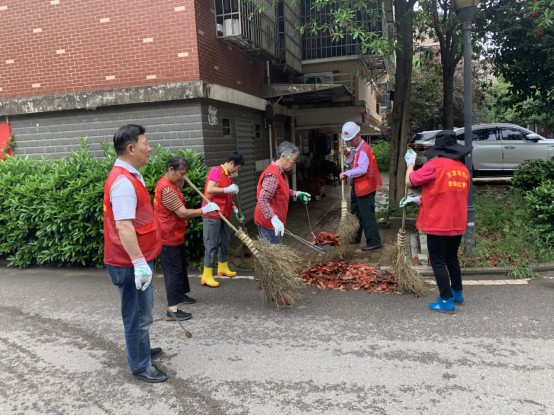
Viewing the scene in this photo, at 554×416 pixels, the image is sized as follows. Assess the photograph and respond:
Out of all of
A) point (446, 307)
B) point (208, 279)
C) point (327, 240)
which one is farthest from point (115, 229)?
point (327, 240)

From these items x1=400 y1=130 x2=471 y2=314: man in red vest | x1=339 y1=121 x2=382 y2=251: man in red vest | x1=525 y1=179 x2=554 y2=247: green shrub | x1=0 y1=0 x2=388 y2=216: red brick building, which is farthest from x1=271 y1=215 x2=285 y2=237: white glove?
x1=525 y1=179 x2=554 y2=247: green shrub

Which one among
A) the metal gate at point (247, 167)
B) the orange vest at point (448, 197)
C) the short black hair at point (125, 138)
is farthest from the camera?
the metal gate at point (247, 167)

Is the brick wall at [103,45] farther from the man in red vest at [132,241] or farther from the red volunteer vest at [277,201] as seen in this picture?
the man in red vest at [132,241]

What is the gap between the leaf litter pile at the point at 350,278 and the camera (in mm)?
5418

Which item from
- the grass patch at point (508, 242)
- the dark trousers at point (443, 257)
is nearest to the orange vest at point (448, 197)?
the dark trousers at point (443, 257)

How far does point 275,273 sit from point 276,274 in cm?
2

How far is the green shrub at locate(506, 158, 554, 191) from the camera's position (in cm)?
850

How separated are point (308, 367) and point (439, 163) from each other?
94.4 inches

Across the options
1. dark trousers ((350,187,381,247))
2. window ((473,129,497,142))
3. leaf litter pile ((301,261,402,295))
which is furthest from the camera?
window ((473,129,497,142))

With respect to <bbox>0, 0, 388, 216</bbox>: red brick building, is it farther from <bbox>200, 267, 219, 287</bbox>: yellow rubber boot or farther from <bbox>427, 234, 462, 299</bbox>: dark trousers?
<bbox>427, 234, 462, 299</bbox>: dark trousers

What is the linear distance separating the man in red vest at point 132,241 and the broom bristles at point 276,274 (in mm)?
1538

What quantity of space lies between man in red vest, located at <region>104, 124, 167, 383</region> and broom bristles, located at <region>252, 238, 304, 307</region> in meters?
1.54

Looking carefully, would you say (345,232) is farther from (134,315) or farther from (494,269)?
(134,315)

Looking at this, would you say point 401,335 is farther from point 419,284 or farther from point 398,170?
point 398,170
